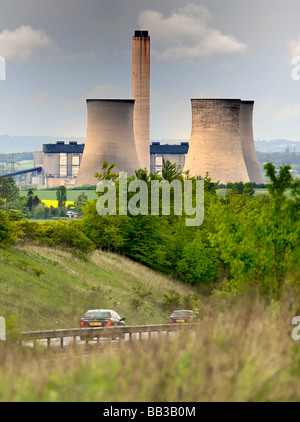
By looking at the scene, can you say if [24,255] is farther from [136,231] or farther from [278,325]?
[278,325]

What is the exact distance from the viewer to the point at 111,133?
273 feet

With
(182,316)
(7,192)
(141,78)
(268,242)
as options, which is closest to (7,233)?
(182,316)

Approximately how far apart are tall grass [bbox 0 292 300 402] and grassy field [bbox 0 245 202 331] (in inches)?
377

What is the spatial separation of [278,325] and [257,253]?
20.0 ft

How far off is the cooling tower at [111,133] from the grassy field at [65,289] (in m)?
49.3

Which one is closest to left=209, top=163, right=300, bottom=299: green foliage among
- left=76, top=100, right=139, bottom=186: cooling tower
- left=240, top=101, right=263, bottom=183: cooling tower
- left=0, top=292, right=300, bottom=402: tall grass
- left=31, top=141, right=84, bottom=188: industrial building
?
left=0, top=292, right=300, bottom=402: tall grass

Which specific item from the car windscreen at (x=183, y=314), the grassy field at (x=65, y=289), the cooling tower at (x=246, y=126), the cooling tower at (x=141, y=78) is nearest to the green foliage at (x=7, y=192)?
the cooling tower at (x=141, y=78)

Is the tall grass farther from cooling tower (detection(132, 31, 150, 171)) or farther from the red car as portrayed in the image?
cooling tower (detection(132, 31, 150, 171))

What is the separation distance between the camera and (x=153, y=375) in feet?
21.8

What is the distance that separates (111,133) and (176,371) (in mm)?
77179

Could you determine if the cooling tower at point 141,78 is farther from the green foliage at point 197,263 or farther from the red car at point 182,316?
the red car at point 182,316

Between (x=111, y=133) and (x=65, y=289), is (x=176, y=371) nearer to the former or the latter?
(x=65, y=289)

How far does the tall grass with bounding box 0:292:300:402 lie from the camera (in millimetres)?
6500

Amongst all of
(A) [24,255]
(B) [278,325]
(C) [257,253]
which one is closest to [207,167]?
(A) [24,255]
